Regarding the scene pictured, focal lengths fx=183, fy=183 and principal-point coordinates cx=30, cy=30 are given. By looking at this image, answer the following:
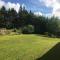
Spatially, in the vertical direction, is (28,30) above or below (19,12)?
below

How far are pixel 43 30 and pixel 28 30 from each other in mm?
8959

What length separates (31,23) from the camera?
80500 mm

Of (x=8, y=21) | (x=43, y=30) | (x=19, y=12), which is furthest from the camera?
(x=19, y=12)

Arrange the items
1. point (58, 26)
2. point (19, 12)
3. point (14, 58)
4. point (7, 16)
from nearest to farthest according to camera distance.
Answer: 1. point (14, 58)
2. point (58, 26)
3. point (7, 16)
4. point (19, 12)

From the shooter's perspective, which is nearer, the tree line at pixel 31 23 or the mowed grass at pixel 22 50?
the mowed grass at pixel 22 50

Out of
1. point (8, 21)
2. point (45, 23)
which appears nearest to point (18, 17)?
point (8, 21)

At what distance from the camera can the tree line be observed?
67.6 meters

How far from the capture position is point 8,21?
88500 millimetres

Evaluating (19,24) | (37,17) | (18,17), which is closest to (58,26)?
(37,17)

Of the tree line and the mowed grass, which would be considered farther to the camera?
the tree line

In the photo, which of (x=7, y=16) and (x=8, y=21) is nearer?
(x=8, y=21)

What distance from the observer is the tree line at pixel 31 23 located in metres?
67.6

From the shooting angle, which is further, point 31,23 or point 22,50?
point 31,23

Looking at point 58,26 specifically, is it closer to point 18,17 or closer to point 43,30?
point 43,30
